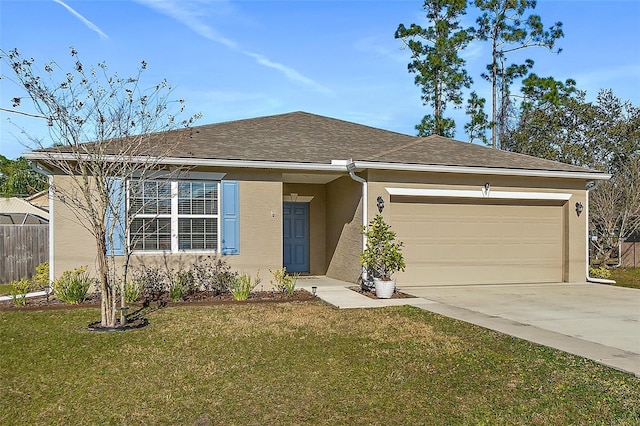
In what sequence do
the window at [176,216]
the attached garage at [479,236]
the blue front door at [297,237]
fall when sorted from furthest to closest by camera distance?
the blue front door at [297,237], the attached garage at [479,236], the window at [176,216]

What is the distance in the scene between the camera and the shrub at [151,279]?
10125mm

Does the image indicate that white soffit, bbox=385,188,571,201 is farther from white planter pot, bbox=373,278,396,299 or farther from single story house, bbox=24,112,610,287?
white planter pot, bbox=373,278,396,299

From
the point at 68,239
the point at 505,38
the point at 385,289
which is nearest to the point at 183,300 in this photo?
the point at 68,239

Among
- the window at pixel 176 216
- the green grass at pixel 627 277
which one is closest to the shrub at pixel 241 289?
the window at pixel 176 216

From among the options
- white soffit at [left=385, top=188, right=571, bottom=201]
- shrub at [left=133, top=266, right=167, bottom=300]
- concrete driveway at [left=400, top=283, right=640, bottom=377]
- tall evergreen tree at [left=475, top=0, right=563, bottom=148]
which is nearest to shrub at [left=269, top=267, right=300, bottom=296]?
shrub at [left=133, top=266, right=167, bottom=300]

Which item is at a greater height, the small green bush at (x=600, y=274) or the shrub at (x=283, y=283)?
the shrub at (x=283, y=283)

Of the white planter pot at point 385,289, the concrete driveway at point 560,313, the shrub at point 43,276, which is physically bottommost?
the concrete driveway at point 560,313

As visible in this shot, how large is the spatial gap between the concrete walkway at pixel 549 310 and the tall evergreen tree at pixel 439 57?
1530 cm

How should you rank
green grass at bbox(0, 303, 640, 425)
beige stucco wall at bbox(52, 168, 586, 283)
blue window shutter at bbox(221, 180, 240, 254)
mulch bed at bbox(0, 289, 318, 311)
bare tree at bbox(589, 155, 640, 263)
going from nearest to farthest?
green grass at bbox(0, 303, 640, 425)
mulch bed at bbox(0, 289, 318, 311)
beige stucco wall at bbox(52, 168, 586, 283)
blue window shutter at bbox(221, 180, 240, 254)
bare tree at bbox(589, 155, 640, 263)

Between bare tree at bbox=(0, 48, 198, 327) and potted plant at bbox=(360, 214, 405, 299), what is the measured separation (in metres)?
4.34

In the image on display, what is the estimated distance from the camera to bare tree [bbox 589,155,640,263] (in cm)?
1820

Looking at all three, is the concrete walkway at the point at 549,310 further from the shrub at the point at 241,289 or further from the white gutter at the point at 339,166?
the white gutter at the point at 339,166

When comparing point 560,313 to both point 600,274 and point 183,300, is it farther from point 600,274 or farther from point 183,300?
point 183,300

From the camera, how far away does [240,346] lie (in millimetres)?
6074
